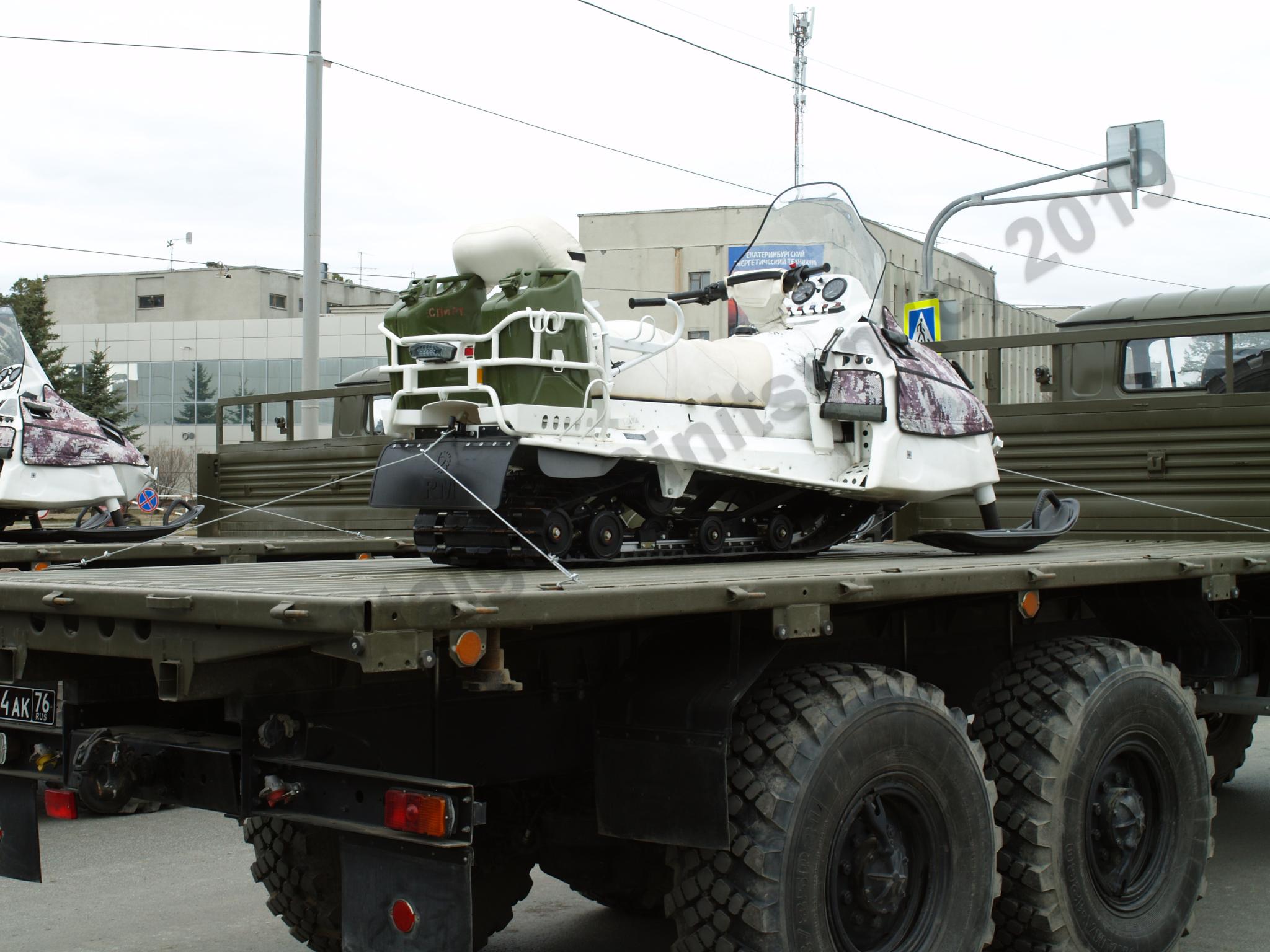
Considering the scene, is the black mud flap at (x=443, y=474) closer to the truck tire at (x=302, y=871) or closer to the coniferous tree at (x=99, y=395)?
the truck tire at (x=302, y=871)

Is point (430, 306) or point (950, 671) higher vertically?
point (430, 306)

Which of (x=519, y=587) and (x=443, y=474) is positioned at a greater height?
(x=443, y=474)

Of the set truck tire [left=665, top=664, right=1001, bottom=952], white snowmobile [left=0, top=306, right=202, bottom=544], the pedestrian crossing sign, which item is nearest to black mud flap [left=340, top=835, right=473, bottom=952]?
truck tire [left=665, top=664, right=1001, bottom=952]

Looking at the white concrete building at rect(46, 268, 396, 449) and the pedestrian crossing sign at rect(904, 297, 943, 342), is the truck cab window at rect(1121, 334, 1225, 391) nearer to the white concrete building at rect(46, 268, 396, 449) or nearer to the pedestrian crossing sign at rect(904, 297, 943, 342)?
the pedestrian crossing sign at rect(904, 297, 943, 342)

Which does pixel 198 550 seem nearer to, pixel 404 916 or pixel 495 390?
pixel 495 390

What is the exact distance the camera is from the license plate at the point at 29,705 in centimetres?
396

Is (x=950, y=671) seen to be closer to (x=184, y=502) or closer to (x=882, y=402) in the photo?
(x=882, y=402)

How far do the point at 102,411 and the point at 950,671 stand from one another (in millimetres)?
38973

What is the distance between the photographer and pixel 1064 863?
4695mm

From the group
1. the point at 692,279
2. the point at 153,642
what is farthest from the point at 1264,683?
the point at 692,279

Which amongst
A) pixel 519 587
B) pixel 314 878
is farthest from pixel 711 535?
pixel 519 587

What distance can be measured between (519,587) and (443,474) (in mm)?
1557

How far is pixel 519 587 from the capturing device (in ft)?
11.5

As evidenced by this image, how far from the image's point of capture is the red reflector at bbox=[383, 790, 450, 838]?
3.32m
